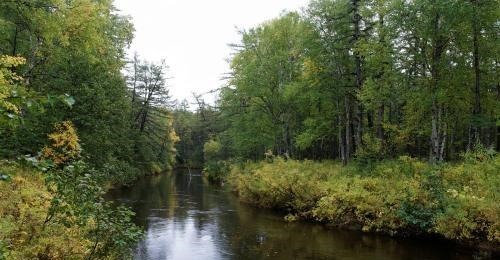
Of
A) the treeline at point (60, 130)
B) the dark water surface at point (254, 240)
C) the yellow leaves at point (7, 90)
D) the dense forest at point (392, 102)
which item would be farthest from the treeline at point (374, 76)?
the yellow leaves at point (7, 90)

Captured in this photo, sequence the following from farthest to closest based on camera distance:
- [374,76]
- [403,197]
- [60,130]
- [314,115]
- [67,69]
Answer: [314,115] < [374,76] < [67,69] < [60,130] < [403,197]

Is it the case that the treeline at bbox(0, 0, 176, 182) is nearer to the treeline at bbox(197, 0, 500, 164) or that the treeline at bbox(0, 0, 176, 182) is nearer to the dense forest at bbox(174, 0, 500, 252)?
the dense forest at bbox(174, 0, 500, 252)

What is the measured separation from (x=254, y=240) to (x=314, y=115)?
19151mm

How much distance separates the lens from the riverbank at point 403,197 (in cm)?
1453

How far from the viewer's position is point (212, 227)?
19234mm

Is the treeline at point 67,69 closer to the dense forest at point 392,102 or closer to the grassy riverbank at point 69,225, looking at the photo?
the grassy riverbank at point 69,225

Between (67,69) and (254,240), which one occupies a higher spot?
(67,69)

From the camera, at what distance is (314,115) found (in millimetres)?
34375

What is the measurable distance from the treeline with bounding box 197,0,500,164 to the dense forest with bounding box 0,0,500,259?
111 mm

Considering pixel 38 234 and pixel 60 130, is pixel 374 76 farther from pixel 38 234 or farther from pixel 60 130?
pixel 38 234

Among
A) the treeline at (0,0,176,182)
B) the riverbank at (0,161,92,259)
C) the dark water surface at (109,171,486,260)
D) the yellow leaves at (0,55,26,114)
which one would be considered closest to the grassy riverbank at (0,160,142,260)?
the riverbank at (0,161,92,259)

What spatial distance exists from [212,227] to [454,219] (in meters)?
9.94

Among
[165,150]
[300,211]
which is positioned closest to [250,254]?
[300,211]

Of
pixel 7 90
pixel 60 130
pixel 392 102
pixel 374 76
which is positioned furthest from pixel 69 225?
pixel 374 76
